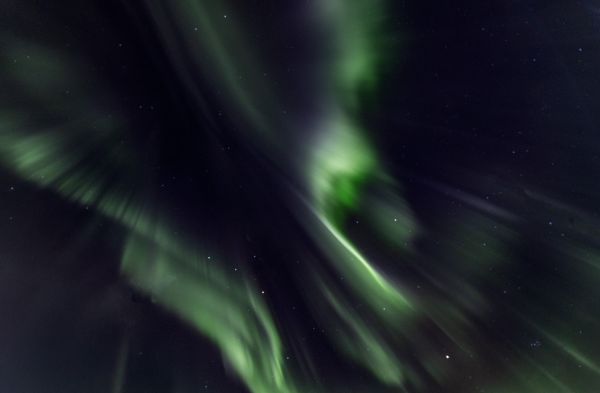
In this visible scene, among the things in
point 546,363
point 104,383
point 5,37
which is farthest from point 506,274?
point 5,37

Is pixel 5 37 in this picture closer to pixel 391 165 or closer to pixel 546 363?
pixel 391 165

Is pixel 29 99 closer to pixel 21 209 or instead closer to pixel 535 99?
pixel 21 209

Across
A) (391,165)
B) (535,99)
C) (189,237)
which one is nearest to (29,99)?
(189,237)

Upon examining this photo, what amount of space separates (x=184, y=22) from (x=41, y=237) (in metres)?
0.21

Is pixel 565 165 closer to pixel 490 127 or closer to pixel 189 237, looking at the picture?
pixel 490 127

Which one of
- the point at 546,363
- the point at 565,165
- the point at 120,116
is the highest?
the point at 120,116

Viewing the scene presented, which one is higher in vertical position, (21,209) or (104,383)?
(21,209)

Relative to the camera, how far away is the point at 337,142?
1.74 ft

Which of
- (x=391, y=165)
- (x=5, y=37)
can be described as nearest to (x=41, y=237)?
(x=5, y=37)

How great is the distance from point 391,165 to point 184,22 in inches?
8.4

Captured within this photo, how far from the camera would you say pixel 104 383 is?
0.47 metres

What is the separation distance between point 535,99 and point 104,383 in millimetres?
419

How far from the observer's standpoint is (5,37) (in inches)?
18.8

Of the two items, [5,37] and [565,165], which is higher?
[5,37]
